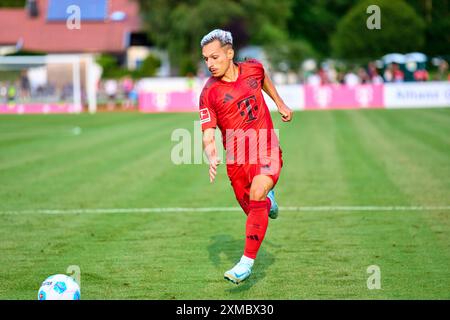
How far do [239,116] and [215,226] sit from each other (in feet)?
11.1

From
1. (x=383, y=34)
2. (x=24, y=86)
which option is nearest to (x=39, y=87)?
(x=24, y=86)

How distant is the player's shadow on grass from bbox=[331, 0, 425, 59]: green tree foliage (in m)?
57.9

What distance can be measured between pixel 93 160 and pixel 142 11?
48582 mm

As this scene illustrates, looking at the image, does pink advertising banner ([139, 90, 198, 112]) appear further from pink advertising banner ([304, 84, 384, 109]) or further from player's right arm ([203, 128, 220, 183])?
player's right arm ([203, 128, 220, 183])

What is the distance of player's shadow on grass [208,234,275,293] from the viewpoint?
7866 mm

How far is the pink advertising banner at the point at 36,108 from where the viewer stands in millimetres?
44719

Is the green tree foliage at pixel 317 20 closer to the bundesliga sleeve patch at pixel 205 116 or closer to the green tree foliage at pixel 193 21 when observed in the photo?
the green tree foliage at pixel 193 21

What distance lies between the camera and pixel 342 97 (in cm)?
4309

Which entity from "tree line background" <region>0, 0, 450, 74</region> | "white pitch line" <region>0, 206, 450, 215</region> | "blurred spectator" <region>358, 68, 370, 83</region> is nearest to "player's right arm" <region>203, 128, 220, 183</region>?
"white pitch line" <region>0, 206, 450, 215</region>

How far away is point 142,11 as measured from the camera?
66562 millimetres

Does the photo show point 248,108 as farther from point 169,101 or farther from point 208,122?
point 169,101

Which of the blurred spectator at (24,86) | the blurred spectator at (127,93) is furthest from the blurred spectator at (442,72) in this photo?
the blurred spectator at (24,86)
